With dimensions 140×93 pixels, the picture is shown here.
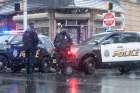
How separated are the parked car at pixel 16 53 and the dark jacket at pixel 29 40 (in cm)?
93

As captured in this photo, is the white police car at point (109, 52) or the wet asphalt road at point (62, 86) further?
the white police car at point (109, 52)

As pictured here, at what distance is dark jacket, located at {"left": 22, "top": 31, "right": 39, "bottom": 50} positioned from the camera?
18906mm

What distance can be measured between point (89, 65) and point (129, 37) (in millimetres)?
2197

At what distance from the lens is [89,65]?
779 inches

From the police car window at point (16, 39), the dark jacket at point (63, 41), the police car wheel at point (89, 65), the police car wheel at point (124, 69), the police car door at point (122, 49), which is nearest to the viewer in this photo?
the dark jacket at point (63, 41)

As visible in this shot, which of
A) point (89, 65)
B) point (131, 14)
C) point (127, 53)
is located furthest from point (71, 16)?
point (89, 65)

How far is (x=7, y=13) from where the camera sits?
4075 centimetres

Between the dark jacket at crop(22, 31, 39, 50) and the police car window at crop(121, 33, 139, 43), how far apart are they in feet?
11.9

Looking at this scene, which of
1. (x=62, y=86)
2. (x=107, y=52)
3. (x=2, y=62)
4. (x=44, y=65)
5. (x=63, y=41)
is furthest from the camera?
(x=44, y=65)

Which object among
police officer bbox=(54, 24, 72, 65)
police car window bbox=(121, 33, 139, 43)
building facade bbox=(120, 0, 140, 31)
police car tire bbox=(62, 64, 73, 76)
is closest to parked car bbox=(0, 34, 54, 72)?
police officer bbox=(54, 24, 72, 65)

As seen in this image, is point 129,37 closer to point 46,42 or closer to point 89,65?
point 89,65

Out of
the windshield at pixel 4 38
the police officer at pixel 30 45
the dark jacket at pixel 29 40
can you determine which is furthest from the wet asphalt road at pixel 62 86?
the windshield at pixel 4 38

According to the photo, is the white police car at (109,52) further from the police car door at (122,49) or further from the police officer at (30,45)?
the police officer at (30,45)

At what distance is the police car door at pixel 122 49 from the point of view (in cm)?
2002
